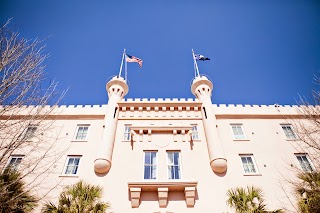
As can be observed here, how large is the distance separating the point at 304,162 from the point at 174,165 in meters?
10.9

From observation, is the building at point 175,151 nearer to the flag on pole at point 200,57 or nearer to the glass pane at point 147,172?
the glass pane at point 147,172

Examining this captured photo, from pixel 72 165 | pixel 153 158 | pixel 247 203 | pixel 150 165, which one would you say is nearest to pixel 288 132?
pixel 247 203

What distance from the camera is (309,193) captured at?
13.8m

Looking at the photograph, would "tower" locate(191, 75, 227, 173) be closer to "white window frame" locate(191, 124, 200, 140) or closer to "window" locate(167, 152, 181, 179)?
"white window frame" locate(191, 124, 200, 140)

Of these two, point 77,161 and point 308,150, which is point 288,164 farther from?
point 77,161

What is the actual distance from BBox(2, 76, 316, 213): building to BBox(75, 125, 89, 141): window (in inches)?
3.5

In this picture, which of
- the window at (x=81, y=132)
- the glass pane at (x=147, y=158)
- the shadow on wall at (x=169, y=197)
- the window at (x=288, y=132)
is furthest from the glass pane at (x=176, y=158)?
the window at (x=288, y=132)

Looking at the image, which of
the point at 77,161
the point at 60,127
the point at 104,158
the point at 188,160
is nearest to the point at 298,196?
the point at 188,160

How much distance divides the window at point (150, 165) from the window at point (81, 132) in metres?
6.07

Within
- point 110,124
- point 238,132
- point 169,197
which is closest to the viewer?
point 169,197

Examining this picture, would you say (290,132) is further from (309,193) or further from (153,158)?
(153,158)

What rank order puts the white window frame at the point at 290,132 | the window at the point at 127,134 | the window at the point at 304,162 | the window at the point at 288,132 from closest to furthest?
the window at the point at 304,162 < the window at the point at 127,134 < the white window frame at the point at 290,132 < the window at the point at 288,132

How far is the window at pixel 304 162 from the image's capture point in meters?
17.7

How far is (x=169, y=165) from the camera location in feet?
55.7
